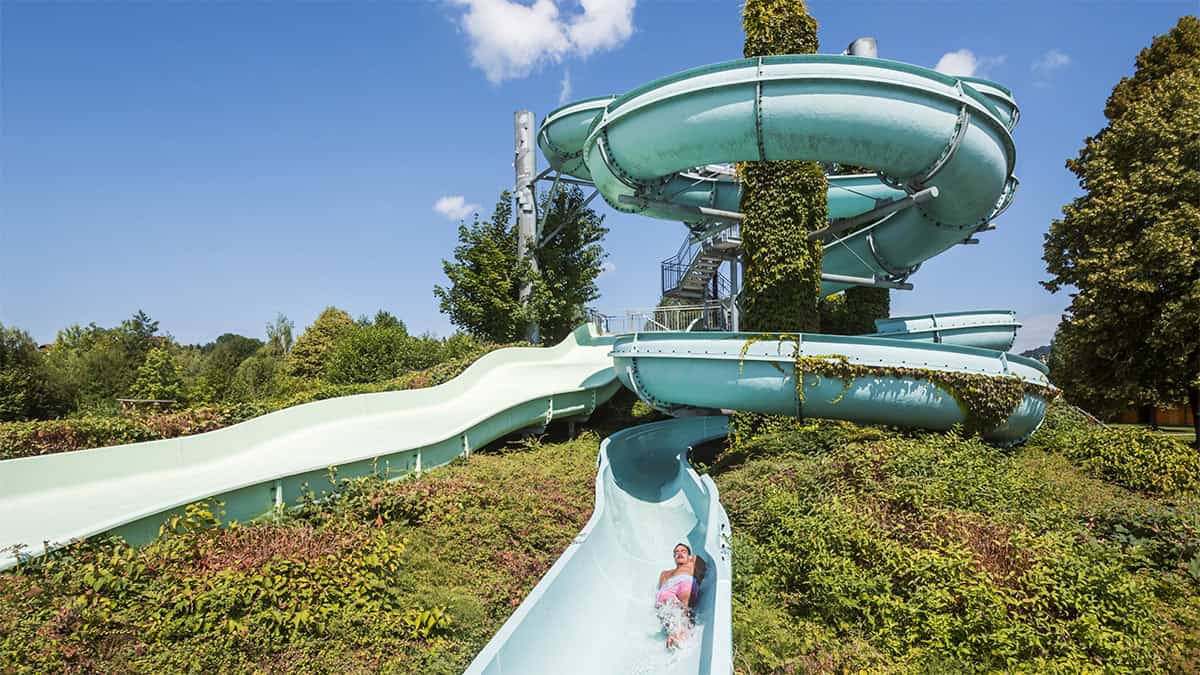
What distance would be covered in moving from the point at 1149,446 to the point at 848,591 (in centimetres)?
785

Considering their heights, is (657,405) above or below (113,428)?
below

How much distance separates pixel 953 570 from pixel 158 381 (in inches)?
1060

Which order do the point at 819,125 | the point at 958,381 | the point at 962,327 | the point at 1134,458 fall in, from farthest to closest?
the point at 962,327, the point at 819,125, the point at 958,381, the point at 1134,458

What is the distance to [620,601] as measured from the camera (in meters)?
5.82

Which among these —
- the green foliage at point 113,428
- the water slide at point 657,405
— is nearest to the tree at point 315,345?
the green foliage at point 113,428

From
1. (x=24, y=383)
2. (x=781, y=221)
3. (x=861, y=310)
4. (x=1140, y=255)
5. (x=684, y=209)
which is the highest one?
(x=684, y=209)

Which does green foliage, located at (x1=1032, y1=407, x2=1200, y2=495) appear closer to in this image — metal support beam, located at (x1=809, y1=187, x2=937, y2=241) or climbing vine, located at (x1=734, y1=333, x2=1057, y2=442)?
climbing vine, located at (x1=734, y1=333, x2=1057, y2=442)

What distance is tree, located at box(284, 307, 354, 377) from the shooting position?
3556cm

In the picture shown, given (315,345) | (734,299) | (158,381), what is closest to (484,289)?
(734,299)

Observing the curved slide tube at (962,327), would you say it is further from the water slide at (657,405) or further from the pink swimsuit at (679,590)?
the pink swimsuit at (679,590)

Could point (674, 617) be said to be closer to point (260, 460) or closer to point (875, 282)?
point (260, 460)

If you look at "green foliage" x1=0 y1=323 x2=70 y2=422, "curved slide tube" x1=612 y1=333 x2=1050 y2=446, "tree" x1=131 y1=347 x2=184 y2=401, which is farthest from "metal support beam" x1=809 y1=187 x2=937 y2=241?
"tree" x1=131 y1=347 x2=184 y2=401

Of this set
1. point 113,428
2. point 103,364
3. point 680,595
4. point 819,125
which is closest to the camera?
point 680,595

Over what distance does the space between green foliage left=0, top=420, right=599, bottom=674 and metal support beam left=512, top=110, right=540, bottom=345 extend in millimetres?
15726
